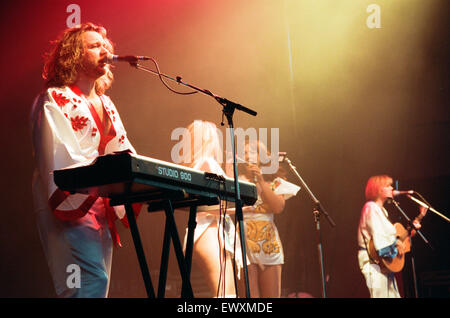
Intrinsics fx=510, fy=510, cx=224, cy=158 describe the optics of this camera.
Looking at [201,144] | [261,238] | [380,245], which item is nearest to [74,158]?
[201,144]

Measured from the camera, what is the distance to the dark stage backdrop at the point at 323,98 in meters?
5.49

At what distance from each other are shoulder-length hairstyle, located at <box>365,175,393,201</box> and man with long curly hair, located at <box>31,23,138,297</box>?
13.4ft

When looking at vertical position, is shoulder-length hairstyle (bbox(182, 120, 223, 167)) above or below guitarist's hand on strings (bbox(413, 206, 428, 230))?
above

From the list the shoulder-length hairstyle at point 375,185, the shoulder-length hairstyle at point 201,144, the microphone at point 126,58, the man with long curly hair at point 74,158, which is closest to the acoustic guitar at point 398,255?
the shoulder-length hairstyle at point 375,185

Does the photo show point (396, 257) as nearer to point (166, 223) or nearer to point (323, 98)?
point (323, 98)

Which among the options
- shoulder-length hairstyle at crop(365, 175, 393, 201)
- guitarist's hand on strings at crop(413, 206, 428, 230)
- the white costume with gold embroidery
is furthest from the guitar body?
the white costume with gold embroidery

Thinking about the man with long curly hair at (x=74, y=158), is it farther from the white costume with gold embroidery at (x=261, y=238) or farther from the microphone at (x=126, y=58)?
the white costume with gold embroidery at (x=261, y=238)

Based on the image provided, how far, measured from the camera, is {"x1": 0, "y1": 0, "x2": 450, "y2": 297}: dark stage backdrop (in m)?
5.49

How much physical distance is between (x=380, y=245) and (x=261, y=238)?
1.97m

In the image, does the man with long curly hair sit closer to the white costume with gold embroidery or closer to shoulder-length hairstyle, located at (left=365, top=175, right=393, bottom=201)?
the white costume with gold embroidery

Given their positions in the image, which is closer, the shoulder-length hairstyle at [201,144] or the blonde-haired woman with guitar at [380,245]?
the shoulder-length hairstyle at [201,144]

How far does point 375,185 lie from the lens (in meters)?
6.17

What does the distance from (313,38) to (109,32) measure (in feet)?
8.48

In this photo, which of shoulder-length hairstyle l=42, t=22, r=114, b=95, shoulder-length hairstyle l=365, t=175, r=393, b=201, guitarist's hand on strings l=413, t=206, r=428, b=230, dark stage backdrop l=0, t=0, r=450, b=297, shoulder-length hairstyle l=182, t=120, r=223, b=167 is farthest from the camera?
shoulder-length hairstyle l=365, t=175, r=393, b=201
